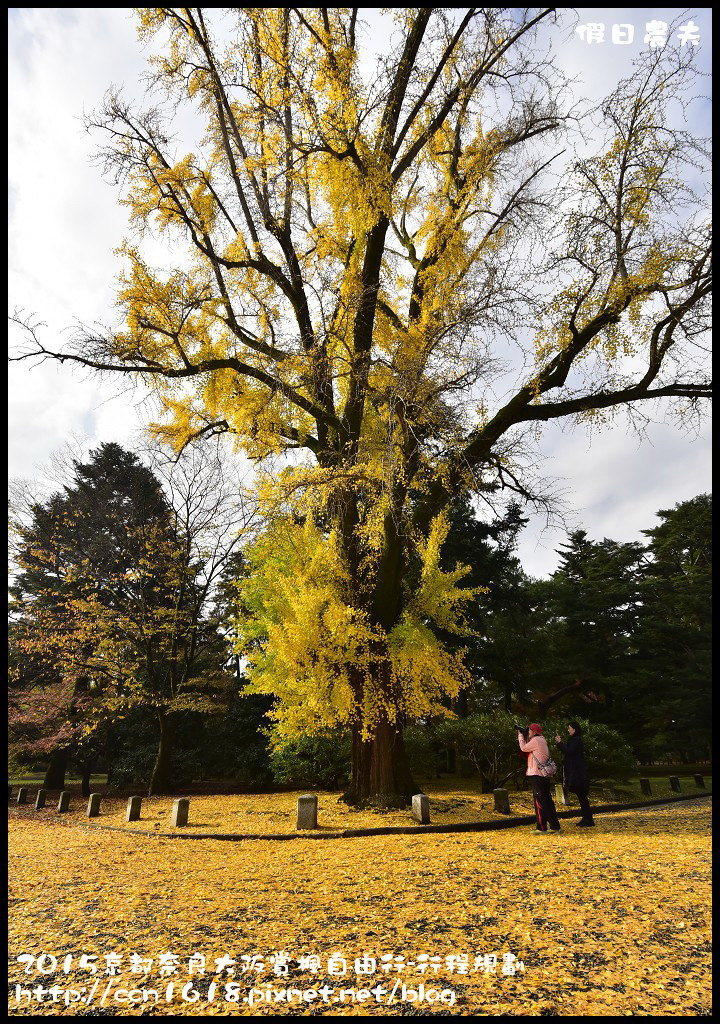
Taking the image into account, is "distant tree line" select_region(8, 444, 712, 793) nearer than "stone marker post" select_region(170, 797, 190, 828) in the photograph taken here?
No

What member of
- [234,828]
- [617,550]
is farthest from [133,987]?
[617,550]

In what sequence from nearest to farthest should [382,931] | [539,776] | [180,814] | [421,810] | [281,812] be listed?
[382,931] < [539,776] < [421,810] < [180,814] < [281,812]

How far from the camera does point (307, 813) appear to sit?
9367 millimetres

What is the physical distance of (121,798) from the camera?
1827cm

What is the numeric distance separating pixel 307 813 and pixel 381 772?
187 cm

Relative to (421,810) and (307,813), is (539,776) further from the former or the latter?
(307,813)

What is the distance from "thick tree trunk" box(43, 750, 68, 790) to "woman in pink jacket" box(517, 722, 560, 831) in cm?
2075

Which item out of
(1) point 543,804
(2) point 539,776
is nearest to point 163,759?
(1) point 543,804

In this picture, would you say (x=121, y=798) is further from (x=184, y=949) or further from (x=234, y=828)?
(x=184, y=949)

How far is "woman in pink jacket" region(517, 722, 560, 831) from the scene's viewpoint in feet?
26.1

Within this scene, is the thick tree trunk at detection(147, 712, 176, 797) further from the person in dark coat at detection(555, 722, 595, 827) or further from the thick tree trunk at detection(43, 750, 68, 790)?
the person in dark coat at detection(555, 722, 595, 827)

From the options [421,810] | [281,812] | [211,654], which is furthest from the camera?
[211,654]

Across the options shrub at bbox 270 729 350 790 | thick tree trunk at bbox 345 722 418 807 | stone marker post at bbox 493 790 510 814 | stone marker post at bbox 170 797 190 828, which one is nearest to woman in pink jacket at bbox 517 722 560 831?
stone marker post at bbox 493 790 510 814

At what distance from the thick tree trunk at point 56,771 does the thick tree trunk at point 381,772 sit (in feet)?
55.0
